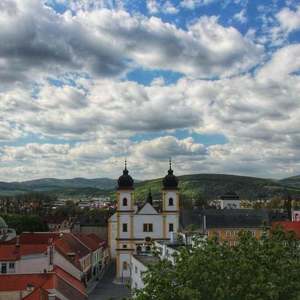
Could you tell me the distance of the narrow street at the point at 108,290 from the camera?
60.5 m

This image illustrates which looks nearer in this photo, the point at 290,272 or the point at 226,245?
the point at 290,272

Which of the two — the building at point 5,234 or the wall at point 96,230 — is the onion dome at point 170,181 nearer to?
the building at point 5,234

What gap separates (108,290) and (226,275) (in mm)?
48289

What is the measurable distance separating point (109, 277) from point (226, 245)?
60.1m

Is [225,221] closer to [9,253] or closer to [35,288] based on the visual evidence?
[9,253]

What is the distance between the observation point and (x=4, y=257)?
172ft

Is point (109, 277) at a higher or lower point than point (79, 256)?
lower

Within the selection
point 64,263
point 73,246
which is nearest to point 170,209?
point 73,246

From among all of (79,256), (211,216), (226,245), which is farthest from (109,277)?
(226,245)

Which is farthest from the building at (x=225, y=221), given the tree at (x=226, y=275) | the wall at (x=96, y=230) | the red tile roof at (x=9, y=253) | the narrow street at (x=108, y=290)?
the tree at (x=226, y=275)

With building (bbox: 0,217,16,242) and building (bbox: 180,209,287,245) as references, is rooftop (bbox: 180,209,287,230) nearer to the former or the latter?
building (bbox: 180,209,287,245)

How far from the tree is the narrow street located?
36247 mm

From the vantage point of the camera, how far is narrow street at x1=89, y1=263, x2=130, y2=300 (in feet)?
198

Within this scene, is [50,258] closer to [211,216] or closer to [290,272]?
[290,272]
